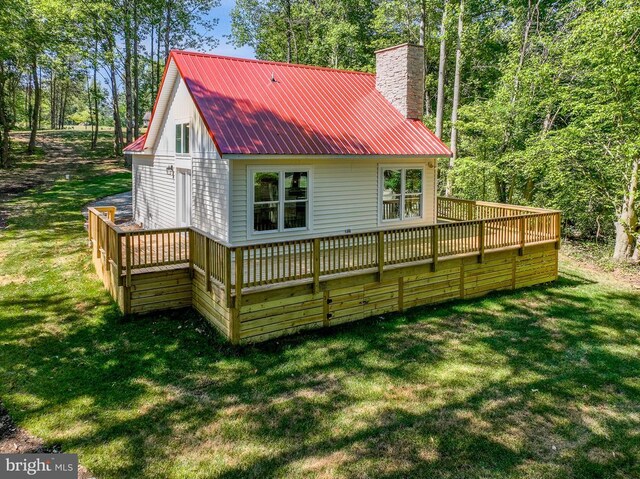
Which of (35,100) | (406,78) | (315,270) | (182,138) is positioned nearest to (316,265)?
(315,270)

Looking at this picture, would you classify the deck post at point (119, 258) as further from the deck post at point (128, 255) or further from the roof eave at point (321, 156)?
the roof eave at point (321, 156)

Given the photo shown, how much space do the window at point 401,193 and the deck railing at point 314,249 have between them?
1951 millimetres

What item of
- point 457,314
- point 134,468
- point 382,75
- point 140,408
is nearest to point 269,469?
point 134,468

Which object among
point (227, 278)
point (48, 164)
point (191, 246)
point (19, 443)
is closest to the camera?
point (19, 443)

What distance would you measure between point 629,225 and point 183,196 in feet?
45.1

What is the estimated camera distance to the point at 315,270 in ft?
29.0

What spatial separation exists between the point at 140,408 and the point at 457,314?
678 cm

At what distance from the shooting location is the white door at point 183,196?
41.1ft

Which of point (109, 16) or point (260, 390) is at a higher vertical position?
point (109, 16)

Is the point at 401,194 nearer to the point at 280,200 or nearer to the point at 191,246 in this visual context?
the point at 280,200

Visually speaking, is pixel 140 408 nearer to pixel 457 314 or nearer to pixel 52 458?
pixel 52 458

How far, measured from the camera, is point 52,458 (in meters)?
5.32

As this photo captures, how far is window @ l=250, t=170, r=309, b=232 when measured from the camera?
1059 centimetres

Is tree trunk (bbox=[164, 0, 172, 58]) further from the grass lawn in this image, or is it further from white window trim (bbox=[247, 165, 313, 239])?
the grass lawn
